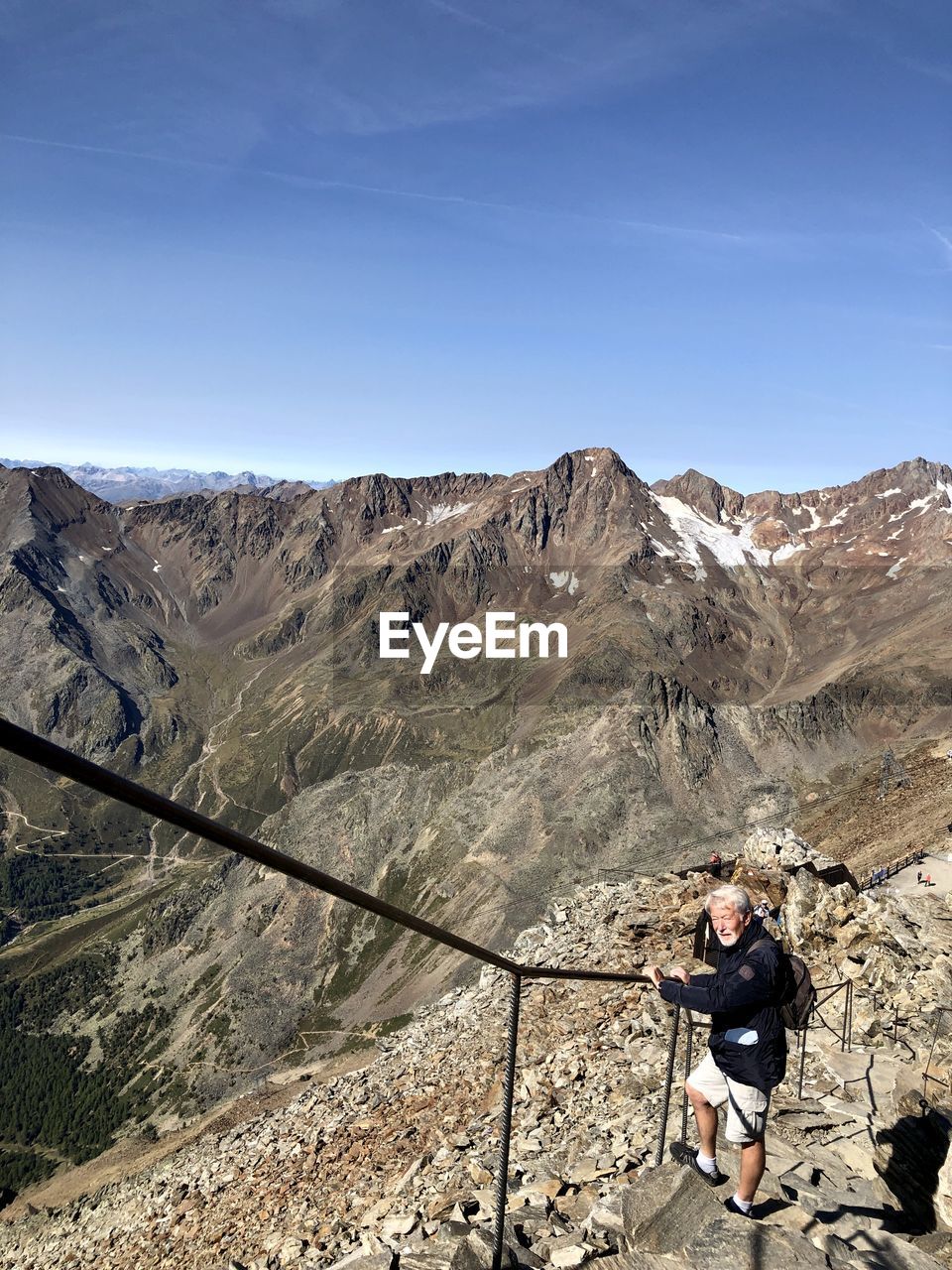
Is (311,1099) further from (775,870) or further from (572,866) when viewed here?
(572,866)

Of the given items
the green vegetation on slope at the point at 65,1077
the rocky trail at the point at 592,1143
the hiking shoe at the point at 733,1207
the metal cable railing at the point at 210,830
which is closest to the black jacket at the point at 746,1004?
the hiking shoe at the point at 733,1207

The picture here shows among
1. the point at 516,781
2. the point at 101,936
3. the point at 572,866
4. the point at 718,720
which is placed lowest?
the point at 101,936

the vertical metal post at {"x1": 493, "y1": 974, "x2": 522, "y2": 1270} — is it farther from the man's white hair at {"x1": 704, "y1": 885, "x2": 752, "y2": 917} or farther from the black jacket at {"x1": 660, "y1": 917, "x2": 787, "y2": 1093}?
the man's white hair at {"x1": 704, "y1": 885, "x2": 752, "y2": 917}

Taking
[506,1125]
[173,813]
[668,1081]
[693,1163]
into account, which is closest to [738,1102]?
[693,1163]

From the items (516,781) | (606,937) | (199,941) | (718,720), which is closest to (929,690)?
(718,720)

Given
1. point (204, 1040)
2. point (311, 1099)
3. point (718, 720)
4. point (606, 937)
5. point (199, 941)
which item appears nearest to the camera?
point (606, 937)

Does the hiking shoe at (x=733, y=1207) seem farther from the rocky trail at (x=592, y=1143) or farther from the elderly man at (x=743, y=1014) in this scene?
the rocky trail at (x=592, y=1143)

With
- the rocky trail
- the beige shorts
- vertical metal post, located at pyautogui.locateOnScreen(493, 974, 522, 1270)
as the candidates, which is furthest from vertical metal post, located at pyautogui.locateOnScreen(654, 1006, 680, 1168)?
vertical metal post, located at pyautogui.locateOnScreen(493, 974, 522, 1270)
